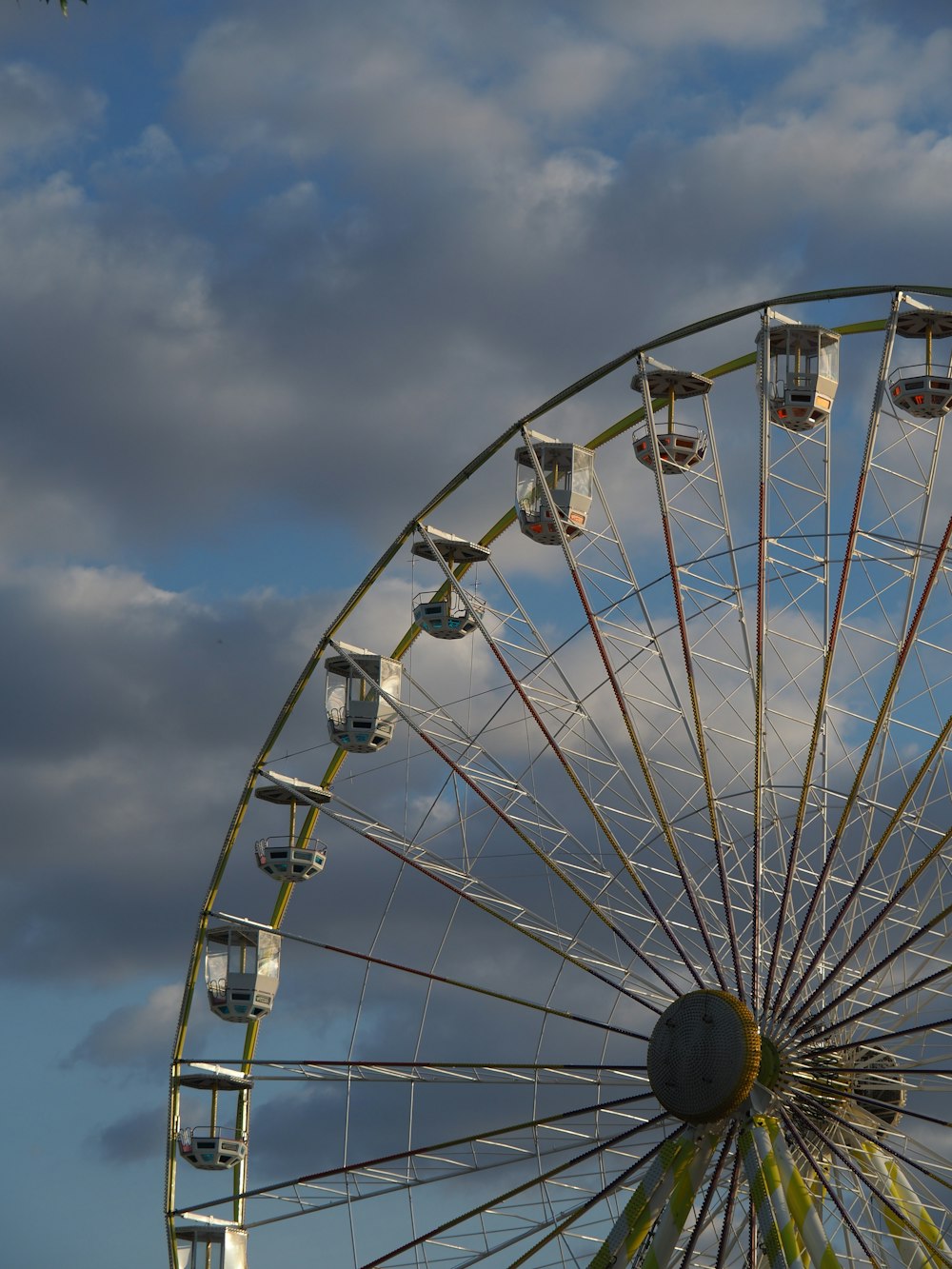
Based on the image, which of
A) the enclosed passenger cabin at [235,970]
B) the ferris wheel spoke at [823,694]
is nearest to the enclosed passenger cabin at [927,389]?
the ferris wheel spoke at [823,694]

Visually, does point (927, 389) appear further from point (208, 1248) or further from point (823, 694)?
point (208, 1248)

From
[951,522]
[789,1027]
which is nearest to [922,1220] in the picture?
[789,1027]

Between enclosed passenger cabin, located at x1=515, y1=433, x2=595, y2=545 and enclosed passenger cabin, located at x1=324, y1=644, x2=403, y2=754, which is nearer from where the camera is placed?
enclosed passenger cabin, located at x1=515, y1=433, x2=595, y2=545

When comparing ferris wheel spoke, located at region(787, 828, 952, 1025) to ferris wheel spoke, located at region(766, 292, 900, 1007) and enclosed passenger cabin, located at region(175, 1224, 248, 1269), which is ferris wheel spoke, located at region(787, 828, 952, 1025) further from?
enclosed passenger cabin, located at region(175, 1224, 248, 1269)

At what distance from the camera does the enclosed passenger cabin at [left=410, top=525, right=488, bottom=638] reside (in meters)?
37.2

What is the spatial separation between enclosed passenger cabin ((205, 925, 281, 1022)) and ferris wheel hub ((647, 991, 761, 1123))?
11.4m

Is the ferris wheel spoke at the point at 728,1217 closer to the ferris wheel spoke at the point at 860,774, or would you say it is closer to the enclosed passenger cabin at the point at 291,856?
the ferris wheel spoke at the point at 860,774

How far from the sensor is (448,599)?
39.5 metres

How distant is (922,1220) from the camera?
31.6 m

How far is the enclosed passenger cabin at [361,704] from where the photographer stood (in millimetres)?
39438

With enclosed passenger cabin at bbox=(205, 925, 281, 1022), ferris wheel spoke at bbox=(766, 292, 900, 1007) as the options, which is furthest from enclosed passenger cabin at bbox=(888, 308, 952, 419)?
enclosed passenger cabin at bbox=(205, 925, 281, 1022)

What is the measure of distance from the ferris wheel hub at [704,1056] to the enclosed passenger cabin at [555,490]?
357 inches

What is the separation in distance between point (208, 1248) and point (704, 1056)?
509 inches

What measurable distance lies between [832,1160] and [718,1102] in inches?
134
